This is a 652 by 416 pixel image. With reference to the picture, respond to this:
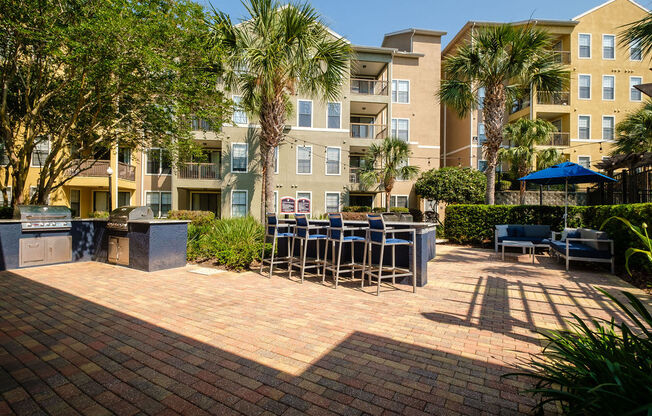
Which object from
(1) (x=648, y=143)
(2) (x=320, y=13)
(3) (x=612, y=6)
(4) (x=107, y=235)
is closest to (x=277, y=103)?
(2) (x=320, y=13)

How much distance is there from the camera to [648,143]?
1507 cm

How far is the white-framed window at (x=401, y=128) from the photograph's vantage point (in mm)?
23344

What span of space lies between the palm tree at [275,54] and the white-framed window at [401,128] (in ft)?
45.9

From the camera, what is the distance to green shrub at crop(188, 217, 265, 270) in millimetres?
7445

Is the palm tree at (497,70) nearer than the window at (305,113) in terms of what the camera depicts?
Yes

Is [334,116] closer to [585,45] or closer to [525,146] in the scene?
[525,146]

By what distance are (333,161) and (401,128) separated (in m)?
7.06

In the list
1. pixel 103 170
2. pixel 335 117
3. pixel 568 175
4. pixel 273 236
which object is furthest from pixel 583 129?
pixel 103 170

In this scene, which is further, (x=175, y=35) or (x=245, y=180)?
(x=245, y=180)

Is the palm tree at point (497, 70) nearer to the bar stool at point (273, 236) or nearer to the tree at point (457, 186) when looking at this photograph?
the tree at point (457, 186)

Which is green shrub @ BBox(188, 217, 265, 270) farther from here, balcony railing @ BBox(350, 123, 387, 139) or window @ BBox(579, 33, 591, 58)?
window @ BBox(579, 33, 591, 58)

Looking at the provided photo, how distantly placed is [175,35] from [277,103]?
334 cm

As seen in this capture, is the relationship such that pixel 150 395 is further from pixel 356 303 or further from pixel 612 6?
pixel 612 6

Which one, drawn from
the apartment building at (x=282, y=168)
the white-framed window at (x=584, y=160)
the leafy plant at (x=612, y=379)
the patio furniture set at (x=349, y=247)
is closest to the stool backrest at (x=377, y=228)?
the patio furniture set at (x=349, y=247)
